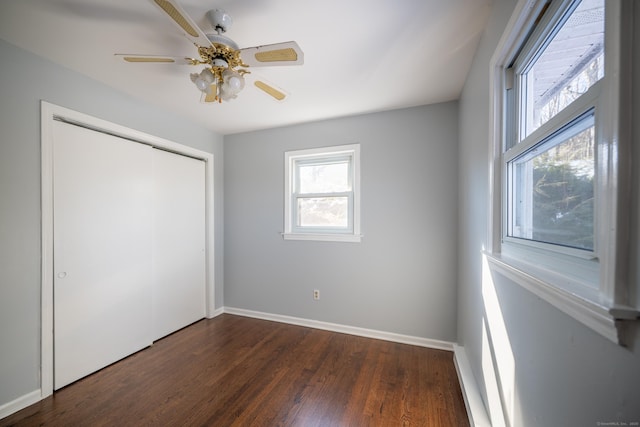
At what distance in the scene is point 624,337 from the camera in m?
0.48

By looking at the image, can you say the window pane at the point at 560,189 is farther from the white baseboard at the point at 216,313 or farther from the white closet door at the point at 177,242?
the white baseboard at the point at 216,313

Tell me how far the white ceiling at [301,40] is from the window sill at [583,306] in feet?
4.59

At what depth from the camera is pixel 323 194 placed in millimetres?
2922

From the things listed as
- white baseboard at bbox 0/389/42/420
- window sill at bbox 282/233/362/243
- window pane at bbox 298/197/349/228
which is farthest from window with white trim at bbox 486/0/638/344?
white baseboard at bbox 0/389/42/420

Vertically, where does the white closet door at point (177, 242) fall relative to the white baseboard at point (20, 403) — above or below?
above

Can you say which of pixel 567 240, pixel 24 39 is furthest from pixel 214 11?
pixel 567 240

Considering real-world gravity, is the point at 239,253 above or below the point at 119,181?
below

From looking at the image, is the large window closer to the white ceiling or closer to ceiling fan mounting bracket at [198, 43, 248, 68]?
the white ceiling

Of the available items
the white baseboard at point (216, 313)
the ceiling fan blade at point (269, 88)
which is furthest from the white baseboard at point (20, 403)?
the ceiling fan blade at point (269, 88)

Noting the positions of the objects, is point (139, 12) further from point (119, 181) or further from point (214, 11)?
point (119, 181)

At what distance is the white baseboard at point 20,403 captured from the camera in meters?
1.55

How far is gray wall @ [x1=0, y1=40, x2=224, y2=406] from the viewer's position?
5.13ft

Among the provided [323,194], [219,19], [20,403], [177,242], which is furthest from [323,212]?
[20,403]

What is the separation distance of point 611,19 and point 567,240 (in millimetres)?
595
